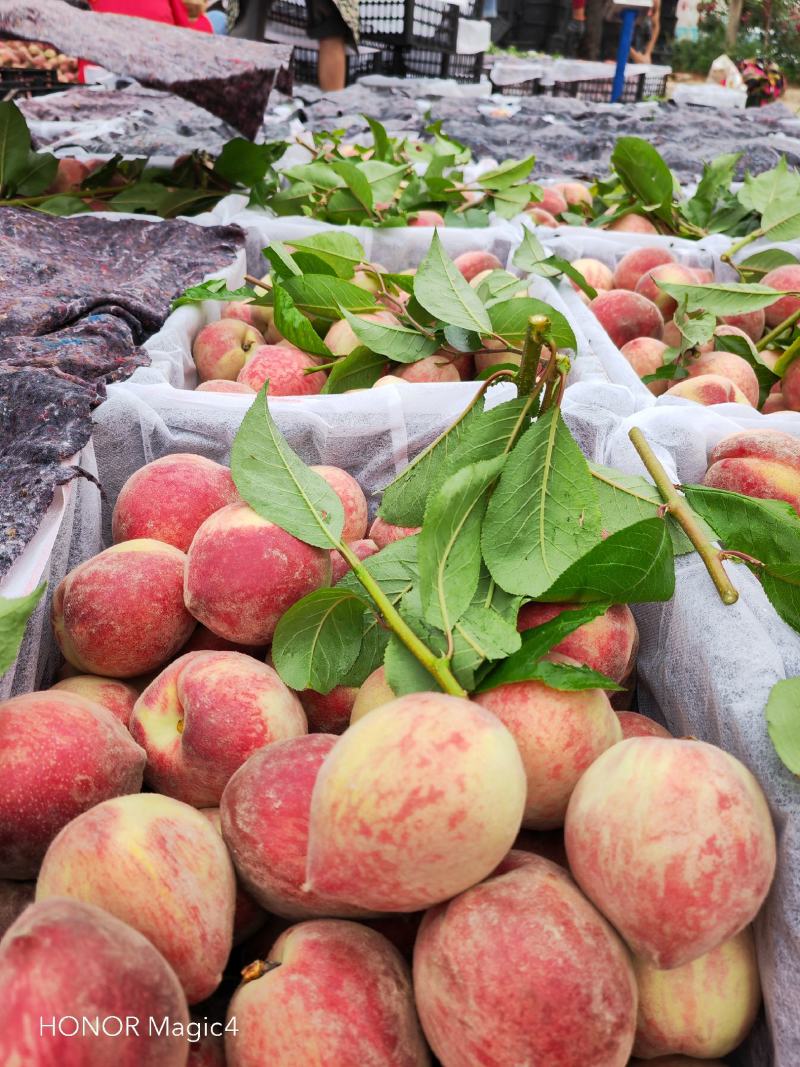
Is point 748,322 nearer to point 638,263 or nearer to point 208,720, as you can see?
point 638,263

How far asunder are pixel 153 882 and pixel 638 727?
0.50 meters

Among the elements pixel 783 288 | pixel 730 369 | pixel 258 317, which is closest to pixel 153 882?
pixel 730 369

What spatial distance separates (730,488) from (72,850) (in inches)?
34.3

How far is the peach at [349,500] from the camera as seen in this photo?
116 centimetres

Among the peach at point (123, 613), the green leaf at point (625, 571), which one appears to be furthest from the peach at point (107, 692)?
the green leaf at point (625, 571)

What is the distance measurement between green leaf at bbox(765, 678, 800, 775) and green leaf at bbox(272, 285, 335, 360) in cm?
99

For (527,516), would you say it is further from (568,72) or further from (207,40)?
(568,72)

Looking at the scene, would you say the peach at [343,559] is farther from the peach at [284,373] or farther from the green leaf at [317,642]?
the peach at [284,373]

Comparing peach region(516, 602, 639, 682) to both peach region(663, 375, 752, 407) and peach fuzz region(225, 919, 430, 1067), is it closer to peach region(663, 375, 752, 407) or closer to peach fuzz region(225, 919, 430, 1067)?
peach fuzz region(225, 919, 430, 1067)

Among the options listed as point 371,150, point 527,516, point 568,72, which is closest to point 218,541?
point 527,516

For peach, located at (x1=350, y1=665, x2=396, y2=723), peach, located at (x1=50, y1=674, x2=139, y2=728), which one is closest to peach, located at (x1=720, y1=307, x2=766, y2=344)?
peach, located at (x1=350, y1=665, x2=396, y2=723)

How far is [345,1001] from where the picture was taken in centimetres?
63

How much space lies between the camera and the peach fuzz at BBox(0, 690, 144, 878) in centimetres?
73

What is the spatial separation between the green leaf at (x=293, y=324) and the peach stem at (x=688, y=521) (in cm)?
66
